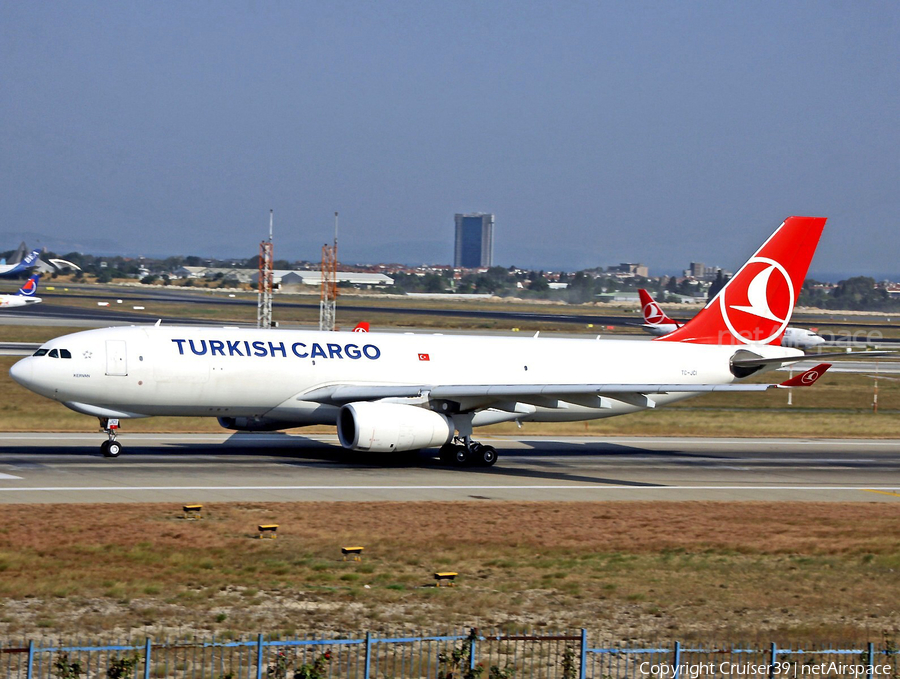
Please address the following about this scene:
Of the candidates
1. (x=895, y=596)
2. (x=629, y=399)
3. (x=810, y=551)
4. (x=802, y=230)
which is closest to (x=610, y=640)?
(x=895, y=596)

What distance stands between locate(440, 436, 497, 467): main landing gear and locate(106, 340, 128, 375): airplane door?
36.1ft

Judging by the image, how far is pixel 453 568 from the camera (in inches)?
882

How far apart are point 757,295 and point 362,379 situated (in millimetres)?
17316

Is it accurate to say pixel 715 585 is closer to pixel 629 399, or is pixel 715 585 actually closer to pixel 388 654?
pixel 388 654

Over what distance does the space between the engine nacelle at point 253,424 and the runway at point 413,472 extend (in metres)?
0.99

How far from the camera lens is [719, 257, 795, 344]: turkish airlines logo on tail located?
44281 mm

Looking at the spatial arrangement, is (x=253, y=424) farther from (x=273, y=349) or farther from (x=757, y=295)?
(x=757, y=295)

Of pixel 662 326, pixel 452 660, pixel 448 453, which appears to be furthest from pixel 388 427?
pixel 662 326

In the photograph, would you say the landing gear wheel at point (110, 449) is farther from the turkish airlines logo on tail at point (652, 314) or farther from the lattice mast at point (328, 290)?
the turkish airlines logo on tail at point (652, 314)

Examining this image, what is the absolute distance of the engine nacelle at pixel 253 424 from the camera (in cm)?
3769

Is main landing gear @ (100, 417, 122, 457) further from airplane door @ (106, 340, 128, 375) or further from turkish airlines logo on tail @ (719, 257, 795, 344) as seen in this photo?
turkish airlines logo on tail @ (719, 257, 795, 344)

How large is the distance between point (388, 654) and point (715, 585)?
28.2 ft

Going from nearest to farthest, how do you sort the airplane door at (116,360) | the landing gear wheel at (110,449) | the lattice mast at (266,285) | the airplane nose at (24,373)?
the airplane nose at (24,373), the airplane door at (116,360), the landing gear wheel at (110,449), the lattice mast at (266,285)

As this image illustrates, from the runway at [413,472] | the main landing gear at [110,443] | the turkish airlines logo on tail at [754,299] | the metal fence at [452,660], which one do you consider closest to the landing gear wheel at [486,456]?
the runway at [413,472]
